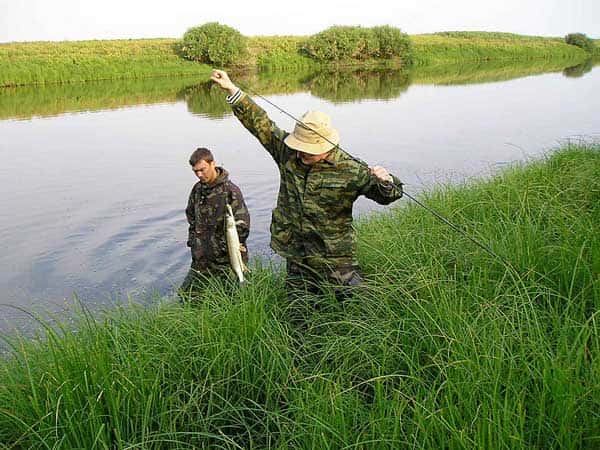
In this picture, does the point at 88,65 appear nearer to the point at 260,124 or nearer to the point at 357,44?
the point at 357,44

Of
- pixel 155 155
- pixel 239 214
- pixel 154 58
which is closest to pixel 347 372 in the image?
pixel 239 214

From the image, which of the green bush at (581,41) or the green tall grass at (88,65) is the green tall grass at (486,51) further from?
the green tall grass at (88,65)

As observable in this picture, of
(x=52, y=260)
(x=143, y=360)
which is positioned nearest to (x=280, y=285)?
(x=143, y=360)

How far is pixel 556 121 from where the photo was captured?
1839 centimetres

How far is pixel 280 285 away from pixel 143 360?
1.74 meters

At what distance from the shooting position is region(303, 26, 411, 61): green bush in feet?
185

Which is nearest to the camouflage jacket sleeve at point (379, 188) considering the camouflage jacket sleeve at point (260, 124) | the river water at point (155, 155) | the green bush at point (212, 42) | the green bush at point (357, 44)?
the camouflage jacket sleeve at point (260, 124)

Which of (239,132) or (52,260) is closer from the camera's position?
(52,260)

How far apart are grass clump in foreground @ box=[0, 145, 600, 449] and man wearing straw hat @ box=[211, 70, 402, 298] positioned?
27cm

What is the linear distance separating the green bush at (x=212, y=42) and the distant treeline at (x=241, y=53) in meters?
0.07

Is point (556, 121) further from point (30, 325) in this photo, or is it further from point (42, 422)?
point (42, 422)

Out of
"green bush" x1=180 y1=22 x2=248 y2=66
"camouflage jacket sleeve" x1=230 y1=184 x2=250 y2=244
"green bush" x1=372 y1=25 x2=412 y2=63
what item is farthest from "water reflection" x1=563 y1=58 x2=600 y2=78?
"camouflage jacket sleeve" x1=230 y1=184 x2=250 y2=244

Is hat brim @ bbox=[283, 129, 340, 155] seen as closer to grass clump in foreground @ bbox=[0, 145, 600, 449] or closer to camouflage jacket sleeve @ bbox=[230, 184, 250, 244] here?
grass clump in foreground @ bbox=[0, 145, 600, 449]

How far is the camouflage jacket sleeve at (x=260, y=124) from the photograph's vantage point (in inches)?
175
